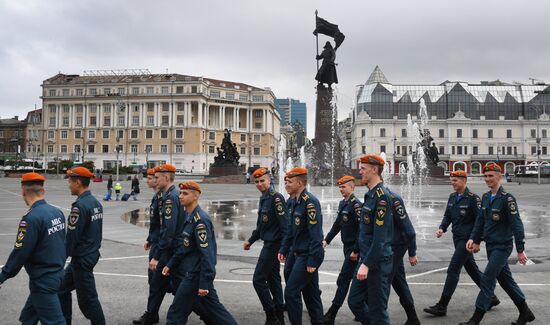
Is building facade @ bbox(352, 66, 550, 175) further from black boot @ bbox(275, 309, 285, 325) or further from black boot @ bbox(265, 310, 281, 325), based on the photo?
black boot @ bbox(265, 310, 281, 325)

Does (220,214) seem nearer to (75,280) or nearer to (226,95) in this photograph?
(75,280)

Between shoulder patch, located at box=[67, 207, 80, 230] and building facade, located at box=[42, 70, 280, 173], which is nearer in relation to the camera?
shoulder patch, located at box=[67, 207, 80, 230]

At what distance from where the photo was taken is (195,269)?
16.9 ft

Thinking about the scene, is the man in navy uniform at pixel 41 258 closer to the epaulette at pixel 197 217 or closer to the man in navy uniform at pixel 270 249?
the epaulette at pixel 197 217

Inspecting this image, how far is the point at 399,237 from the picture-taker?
5.98 metres

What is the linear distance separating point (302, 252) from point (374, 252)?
41.1 inches

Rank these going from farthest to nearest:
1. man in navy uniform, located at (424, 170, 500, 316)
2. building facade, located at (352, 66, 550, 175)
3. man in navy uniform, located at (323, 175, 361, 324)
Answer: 1. building facade, located at (352, 66, 550, 175)
2. man in navy uniform, located at (424, 170, 500, 316)
3. man in navy uniform, located at (323, 175, 361, 324)

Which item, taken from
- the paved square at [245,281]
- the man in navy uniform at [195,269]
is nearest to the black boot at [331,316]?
the paved square at [245,281]

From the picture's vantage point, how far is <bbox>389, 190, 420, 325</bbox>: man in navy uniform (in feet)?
19.1

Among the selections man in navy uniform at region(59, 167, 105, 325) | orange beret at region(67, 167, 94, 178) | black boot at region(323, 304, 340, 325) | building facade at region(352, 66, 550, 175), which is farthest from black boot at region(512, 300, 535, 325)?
building facade at region(352, 66, 550, 175)

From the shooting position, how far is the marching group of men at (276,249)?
479 centimetres

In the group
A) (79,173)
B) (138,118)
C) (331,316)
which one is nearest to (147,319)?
(79,173)

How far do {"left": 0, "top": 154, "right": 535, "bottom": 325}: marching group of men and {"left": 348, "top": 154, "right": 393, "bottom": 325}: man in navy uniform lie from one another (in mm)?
11

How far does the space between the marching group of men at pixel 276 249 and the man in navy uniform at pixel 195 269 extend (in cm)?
1
